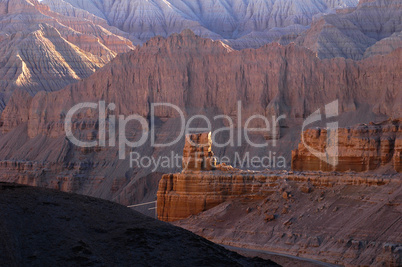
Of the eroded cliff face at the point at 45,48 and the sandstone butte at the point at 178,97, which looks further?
the eroded cliff face at the point at 45,48

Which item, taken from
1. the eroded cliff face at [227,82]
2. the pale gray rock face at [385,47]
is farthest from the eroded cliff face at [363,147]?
the pale gray rock face at [385,47]

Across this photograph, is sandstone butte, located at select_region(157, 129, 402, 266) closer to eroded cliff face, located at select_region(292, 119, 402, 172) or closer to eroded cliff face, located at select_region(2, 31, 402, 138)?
eroded cliff face, located at select_region(292, 119, 402, 172)

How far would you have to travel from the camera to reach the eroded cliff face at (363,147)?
5803 cm

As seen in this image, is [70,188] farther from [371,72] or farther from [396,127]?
[396,127]

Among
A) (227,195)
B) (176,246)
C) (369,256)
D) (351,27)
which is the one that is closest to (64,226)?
(176,246)

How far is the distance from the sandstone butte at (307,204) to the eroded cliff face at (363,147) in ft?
0.20

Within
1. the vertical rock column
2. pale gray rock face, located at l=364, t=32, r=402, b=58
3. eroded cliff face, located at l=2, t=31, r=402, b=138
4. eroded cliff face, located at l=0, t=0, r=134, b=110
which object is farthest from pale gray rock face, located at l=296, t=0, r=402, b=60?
A: the vertical rock column

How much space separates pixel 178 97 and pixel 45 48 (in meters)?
50.4

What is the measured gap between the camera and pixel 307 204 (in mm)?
55344

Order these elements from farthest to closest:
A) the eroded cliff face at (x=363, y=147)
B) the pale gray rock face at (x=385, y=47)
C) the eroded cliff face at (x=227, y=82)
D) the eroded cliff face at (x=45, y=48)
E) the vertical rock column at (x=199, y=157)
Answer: the eroded cliff face at (x=45, y=48) < the pale gray rock face at (x=385, y=47) < the eroded cliff face at (x=227, y=82) < the vertical rock column at (x=199, y=157) < the eroded cliff face at (x=363, y=147)

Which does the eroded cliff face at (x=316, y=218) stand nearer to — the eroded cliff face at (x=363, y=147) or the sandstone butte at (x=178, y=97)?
the eroded cliff face at (x=363, y=147)

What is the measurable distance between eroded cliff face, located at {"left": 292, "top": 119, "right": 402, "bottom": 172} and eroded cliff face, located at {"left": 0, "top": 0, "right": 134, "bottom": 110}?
80.1m

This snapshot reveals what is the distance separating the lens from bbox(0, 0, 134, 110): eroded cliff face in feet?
461

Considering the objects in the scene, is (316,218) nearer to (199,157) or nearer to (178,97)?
(199,157)
